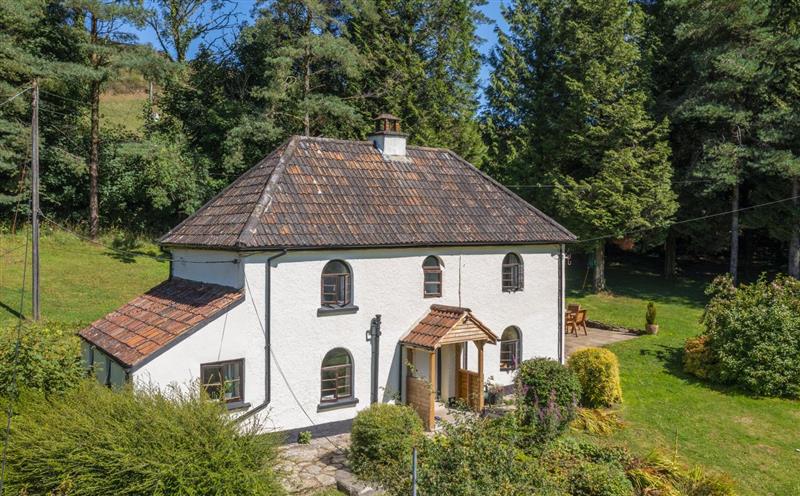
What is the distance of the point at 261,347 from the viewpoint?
13.8 m

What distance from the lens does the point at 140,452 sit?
28.7ft

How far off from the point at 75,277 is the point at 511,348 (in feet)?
59.3

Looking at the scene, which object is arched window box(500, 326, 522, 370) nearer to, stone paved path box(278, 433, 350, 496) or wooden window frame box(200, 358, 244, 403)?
stone paved path box(278, 433, 350, 496)

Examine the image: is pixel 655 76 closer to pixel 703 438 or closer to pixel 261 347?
pixel 703 438

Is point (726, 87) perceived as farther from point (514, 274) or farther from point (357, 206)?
point (357, 206)

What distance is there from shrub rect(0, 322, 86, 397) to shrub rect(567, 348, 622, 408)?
42.1 ft

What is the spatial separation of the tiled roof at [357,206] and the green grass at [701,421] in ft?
17.9

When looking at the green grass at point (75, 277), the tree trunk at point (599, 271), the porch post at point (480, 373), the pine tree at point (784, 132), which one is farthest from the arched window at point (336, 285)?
the pine tree at point (784, 132)

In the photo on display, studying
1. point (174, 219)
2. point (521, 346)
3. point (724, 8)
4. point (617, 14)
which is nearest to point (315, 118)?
Result: point (174, 219)

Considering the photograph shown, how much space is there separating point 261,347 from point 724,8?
2768 cm

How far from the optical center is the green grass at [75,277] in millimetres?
21062

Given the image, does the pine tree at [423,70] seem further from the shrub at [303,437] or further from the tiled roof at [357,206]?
the shrub at [303,437]

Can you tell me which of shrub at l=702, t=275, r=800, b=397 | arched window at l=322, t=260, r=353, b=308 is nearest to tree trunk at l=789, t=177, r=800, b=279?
shrub at l=702, t=275, r=800, b=397

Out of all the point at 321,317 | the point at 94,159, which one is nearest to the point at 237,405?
the point at 321,317
